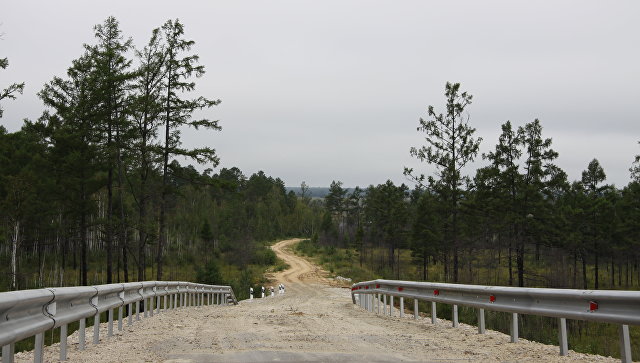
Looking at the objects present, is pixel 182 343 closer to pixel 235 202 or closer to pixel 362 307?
pixel 362 307

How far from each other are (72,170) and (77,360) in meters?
28.7

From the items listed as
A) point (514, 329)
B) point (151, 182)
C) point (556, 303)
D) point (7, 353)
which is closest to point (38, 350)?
point (7, 353)

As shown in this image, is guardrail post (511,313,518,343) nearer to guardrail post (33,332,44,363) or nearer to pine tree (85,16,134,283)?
guardrail post (33,332,44,363)

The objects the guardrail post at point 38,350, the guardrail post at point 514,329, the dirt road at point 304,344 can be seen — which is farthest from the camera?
the guardrail post at point 514,329

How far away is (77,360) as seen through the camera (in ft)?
24.0

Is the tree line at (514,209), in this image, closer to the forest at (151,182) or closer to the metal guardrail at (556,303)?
the forest at (151,182)

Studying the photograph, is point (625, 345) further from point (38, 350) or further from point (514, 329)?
point (38, 350)

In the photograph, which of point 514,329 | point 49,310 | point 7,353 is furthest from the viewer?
point 514,329

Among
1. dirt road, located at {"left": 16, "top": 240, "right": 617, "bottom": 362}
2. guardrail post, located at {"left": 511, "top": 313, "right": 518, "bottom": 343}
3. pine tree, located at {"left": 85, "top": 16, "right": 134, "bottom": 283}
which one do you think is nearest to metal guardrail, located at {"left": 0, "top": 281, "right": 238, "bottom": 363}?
dirt road, located at {"left": 16, "top": 240, "right": 617, "bottom": 362}

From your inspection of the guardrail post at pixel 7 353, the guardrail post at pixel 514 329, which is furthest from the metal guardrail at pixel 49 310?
the guardrail post at pixel 514 329

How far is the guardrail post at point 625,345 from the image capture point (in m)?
6.11

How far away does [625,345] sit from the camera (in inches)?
243

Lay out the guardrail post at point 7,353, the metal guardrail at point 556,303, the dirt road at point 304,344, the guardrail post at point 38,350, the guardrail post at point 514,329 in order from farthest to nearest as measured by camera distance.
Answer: the guardrail post at point 514,329 → the dirt road at point 304,344 → the metal guardrail at point 556,303 → the guardrail post at point 38,350 → the guardrail post at point 7,353

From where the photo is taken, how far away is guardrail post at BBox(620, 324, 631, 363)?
6.11 meters
